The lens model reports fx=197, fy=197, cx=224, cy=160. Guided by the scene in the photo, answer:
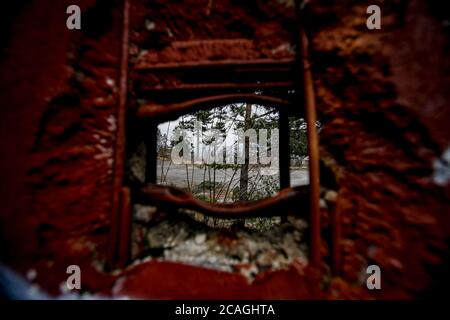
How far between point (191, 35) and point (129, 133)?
1.66 ft

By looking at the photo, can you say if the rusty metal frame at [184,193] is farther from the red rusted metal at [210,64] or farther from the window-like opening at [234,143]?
the window-like opening at [234,143]

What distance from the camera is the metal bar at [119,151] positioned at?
29.9 inches

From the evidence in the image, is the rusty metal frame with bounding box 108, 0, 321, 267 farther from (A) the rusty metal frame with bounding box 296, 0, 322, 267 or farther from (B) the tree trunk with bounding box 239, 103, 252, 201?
(B) the tree trunk with bounding box 239, 103, 252, 201

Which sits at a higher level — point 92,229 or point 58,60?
point 58,60

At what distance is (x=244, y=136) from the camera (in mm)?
4293

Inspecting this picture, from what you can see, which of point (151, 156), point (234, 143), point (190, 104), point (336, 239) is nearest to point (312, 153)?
point (336, 239)

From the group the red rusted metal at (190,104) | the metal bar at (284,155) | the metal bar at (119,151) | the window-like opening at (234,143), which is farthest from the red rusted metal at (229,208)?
the window-like opening at (234,143)

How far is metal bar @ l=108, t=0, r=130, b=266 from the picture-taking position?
76 cm

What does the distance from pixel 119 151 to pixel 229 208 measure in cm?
51

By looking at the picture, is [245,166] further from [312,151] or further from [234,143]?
[312,151]

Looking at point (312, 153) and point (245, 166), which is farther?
point (245, 166)

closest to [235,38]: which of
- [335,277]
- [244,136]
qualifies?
[335,277]

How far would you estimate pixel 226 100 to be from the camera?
0.87 meters
